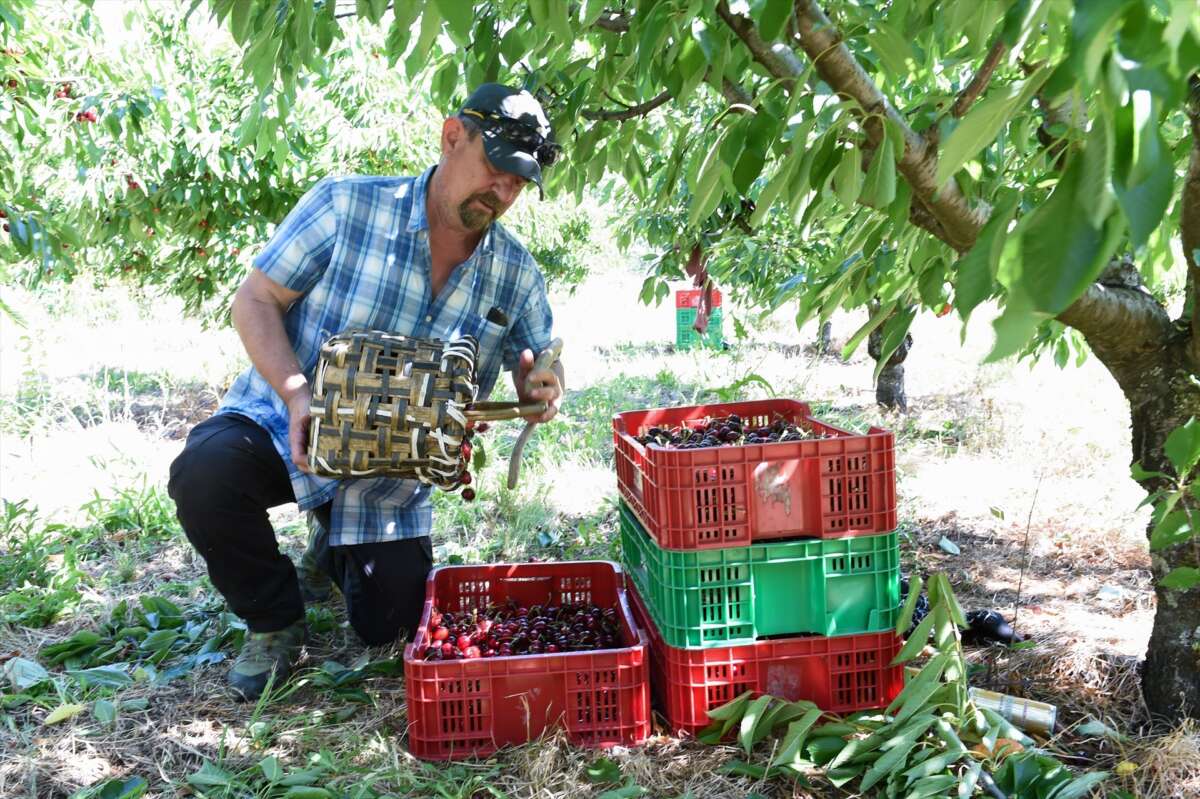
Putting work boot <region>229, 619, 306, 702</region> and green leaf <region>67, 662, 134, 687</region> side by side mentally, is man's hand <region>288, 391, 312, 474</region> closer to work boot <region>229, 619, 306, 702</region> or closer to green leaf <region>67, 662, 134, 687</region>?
work boot <region>229, 619, 306, 702</region>

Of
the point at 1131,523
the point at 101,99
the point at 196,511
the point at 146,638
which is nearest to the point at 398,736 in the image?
the point at 196,511

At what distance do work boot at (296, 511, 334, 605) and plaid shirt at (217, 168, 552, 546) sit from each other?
0.31 meters

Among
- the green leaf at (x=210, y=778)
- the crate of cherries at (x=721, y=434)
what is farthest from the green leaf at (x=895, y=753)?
the green leaf at (x=210, y=778)

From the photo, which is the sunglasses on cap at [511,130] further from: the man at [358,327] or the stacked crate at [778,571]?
the stacked crate at [778,571]

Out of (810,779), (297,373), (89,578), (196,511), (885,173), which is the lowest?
(810,779)

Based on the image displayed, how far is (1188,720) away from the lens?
1.79 metres

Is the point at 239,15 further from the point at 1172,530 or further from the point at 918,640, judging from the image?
the point at 1172,530

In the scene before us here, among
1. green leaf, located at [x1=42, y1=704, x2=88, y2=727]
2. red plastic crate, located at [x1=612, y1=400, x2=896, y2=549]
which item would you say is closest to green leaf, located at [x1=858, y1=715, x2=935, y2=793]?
red plastic crate, located at [x1=612, y1=400, x2=896, y2=549]

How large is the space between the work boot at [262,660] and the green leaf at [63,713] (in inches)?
12.6

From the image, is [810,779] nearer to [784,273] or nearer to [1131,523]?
[1131,523]

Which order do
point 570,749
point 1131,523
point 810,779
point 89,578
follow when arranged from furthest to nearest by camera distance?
point 1131,523, point 89,578, point 570,749, point 810,779

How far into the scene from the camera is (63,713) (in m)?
2.06

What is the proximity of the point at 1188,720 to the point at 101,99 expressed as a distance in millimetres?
3996

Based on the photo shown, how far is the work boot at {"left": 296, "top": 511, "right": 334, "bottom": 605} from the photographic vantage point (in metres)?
2.72
